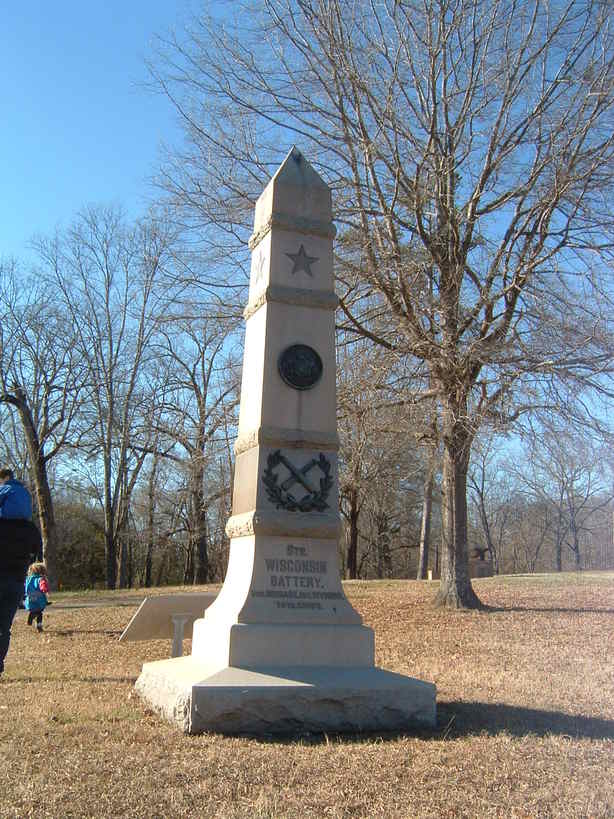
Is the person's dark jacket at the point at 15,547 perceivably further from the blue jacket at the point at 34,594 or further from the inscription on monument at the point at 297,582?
the blue jacket at the point at 34,594

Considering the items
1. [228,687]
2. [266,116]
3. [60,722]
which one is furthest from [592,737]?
[266,116]

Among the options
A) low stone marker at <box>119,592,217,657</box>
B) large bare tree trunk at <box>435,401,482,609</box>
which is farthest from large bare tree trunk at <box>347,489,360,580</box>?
low stone marker at <box>119,592,217,657</box>

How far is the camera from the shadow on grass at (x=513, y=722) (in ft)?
18.5

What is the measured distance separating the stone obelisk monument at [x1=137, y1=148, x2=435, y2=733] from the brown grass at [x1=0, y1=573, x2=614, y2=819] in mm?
281

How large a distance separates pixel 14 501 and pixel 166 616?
2589 millimetres

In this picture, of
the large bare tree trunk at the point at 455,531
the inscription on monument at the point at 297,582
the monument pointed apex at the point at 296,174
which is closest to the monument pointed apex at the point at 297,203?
the monument pointed apex at the point at 296,174

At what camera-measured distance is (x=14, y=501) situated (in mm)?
6746

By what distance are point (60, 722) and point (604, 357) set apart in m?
10.0

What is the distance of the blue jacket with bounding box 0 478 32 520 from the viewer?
670 cm

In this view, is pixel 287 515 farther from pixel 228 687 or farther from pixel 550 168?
pixel 550 168

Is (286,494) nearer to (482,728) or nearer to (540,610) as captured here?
(482,728)

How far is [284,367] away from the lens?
281 inches

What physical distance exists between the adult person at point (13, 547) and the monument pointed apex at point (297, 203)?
3362 mm

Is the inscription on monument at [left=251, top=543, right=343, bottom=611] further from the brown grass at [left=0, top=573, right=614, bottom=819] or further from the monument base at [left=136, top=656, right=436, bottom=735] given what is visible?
the brown grass at [left=0, top=573, right=614, bottom=819]
